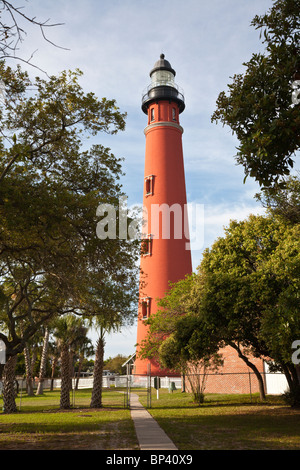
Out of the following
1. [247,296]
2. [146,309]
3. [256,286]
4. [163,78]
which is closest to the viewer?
[256,286]

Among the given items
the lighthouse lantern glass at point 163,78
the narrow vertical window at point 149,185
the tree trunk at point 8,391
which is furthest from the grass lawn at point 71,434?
the lighthouse lantern glass at point 163,78

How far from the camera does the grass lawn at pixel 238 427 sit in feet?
35.2

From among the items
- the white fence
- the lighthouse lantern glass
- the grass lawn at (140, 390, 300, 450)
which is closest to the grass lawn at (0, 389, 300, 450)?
the grass lawn at (140, 390, 300, 450)

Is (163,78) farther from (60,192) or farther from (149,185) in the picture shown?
(60,192)

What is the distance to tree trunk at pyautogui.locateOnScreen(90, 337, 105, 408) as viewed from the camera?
2375cm

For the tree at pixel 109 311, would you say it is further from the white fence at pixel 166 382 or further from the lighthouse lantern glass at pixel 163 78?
the lighthouse lantern glass at pixel 163 78

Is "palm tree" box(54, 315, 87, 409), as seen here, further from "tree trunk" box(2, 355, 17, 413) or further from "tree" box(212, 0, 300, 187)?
"tree" box(212, 0, 300, 187)

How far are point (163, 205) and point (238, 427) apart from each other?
2421cm

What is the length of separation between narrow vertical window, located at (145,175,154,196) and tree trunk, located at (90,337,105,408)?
16794mm

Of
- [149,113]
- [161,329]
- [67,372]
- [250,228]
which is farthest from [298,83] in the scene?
[149,113]

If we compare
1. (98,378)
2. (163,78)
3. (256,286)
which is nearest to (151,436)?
(256,286)

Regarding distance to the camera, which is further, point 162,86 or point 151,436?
point 162,86

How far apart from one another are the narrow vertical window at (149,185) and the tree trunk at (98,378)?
16.8m

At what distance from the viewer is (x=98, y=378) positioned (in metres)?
24.0
